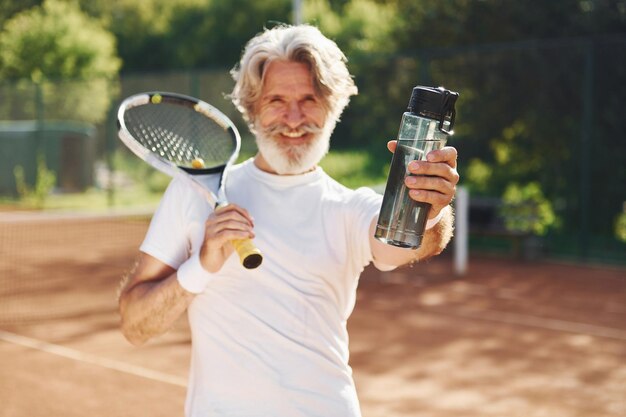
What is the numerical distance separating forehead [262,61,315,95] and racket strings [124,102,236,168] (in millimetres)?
426

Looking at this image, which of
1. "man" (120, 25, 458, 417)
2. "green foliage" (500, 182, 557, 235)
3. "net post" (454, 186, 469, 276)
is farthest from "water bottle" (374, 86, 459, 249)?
"green foliage" (500, 182, 557, 235)

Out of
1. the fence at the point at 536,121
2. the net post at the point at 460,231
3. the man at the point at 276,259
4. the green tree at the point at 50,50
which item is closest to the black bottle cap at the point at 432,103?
the man at the point at 276,259

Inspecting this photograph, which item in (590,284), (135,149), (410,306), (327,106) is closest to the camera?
(327,106)

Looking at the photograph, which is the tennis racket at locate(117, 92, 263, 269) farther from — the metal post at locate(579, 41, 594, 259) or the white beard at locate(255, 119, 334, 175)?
the metal post at locate(579, 41, 594, 259)

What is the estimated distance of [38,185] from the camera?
55.2ft

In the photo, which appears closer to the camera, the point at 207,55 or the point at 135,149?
the point at 135,149

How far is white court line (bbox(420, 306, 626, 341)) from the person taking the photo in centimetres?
725

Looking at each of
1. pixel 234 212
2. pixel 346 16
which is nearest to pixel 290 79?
pixel 234 212

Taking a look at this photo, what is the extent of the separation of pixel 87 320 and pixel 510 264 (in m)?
5.72

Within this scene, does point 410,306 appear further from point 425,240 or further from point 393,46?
point 393,46

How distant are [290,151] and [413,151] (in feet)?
1.73

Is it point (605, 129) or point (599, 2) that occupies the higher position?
point (599, 2)

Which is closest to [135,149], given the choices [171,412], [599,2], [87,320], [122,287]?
[122,287]

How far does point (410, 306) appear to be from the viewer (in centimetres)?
821
